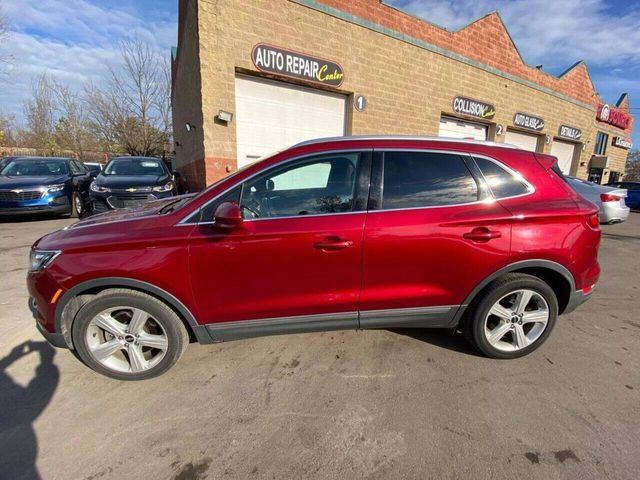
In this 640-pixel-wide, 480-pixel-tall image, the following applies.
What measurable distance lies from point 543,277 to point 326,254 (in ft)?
6.47

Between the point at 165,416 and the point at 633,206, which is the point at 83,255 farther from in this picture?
the point at 633,206

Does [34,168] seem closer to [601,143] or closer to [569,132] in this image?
[569,132]

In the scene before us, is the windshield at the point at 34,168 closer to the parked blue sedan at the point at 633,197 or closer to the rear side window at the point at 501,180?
the rear side window at the point at 501,180

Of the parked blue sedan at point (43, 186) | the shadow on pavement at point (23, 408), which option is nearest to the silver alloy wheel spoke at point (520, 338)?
the shadow on pavement at point (23, 408)

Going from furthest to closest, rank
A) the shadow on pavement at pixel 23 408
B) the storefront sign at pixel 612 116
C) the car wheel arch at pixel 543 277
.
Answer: the storefront sign at pixel 612 116, the car wheel arch at pixel 543 277, the shadow on pavement at pixel 23 408

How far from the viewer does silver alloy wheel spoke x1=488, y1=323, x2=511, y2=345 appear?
8.83ft

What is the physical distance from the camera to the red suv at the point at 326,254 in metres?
2.29

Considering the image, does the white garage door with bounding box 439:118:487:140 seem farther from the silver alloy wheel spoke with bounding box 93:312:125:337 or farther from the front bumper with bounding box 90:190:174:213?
the silver alloy wheel spoke with bounding box 93:312:125:337

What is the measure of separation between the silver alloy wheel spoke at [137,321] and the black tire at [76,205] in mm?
8065

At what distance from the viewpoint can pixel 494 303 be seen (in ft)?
8.55

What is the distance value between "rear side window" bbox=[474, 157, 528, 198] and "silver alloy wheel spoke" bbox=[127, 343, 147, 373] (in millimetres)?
3117

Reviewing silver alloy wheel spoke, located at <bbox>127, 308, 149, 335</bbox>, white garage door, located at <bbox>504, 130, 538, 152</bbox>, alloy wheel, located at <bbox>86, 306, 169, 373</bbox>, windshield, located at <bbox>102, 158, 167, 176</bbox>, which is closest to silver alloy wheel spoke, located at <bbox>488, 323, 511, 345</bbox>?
alloy wheel, located at <bbox>86, 306, 169, 373</bbox>

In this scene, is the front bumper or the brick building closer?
the front bumper

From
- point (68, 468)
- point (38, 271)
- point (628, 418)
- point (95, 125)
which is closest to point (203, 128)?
point (38, 271)
